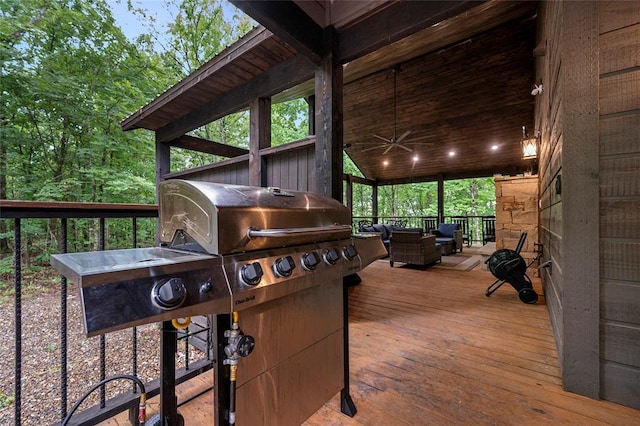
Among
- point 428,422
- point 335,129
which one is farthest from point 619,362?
point 335,129

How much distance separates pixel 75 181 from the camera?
5418mm

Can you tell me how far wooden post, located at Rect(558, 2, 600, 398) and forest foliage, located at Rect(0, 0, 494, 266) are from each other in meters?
5.30

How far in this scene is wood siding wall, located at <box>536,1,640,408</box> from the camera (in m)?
1.42

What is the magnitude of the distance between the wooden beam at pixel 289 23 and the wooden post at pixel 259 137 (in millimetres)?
852

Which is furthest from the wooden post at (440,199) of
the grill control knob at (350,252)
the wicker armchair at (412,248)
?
the grill control knob at (350,252)

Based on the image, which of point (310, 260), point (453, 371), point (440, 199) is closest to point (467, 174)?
point (440, 199)

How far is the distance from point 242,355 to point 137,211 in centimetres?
95

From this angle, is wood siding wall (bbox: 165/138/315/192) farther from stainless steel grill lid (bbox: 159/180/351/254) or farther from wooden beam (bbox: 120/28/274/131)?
stainless steel grill lid (bbox: 159/180/351/254)

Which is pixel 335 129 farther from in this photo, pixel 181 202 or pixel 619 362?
pixel 619 362

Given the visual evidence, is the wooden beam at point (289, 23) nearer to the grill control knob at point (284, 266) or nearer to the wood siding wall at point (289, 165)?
the wood siding wall at point (289, 165)

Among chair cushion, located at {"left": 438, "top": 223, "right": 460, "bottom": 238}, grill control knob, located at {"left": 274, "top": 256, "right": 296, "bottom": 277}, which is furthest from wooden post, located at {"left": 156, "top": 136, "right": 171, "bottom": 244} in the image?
chair cushion, located at {"left": 438, "top": 223, "right": 460, "bottom": 238}

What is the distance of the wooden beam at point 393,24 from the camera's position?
1527 millimetres

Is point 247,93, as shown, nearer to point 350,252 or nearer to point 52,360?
point 350,252

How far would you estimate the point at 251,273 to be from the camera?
0.84 m
